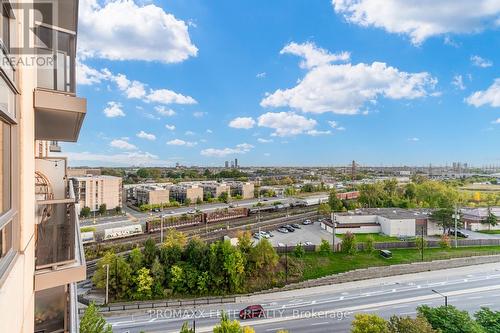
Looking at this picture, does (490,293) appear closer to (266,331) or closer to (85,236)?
(266,331)

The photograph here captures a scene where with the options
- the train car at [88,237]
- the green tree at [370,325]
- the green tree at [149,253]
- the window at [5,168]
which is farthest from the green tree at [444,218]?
the window at [5,168]

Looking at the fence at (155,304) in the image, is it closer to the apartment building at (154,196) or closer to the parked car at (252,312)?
the parked car at (252,312)

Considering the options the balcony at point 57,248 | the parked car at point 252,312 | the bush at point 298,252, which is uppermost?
the balcony at point 57,248

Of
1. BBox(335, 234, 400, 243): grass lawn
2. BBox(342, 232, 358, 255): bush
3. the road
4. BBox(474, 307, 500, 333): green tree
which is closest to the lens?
BBox(474, 307, 500, 333): green tree

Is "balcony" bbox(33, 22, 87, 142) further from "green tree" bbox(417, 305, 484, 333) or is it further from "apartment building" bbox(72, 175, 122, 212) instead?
"apartment building" bbox(72, 175, 122, 212)

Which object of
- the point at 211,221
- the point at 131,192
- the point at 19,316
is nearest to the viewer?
the point at 19,316

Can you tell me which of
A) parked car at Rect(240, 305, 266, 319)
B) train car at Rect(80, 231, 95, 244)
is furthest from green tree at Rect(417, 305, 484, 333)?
train car at Rect(80, 231, 95, 244)

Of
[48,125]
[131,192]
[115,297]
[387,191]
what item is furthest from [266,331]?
[131,192]
